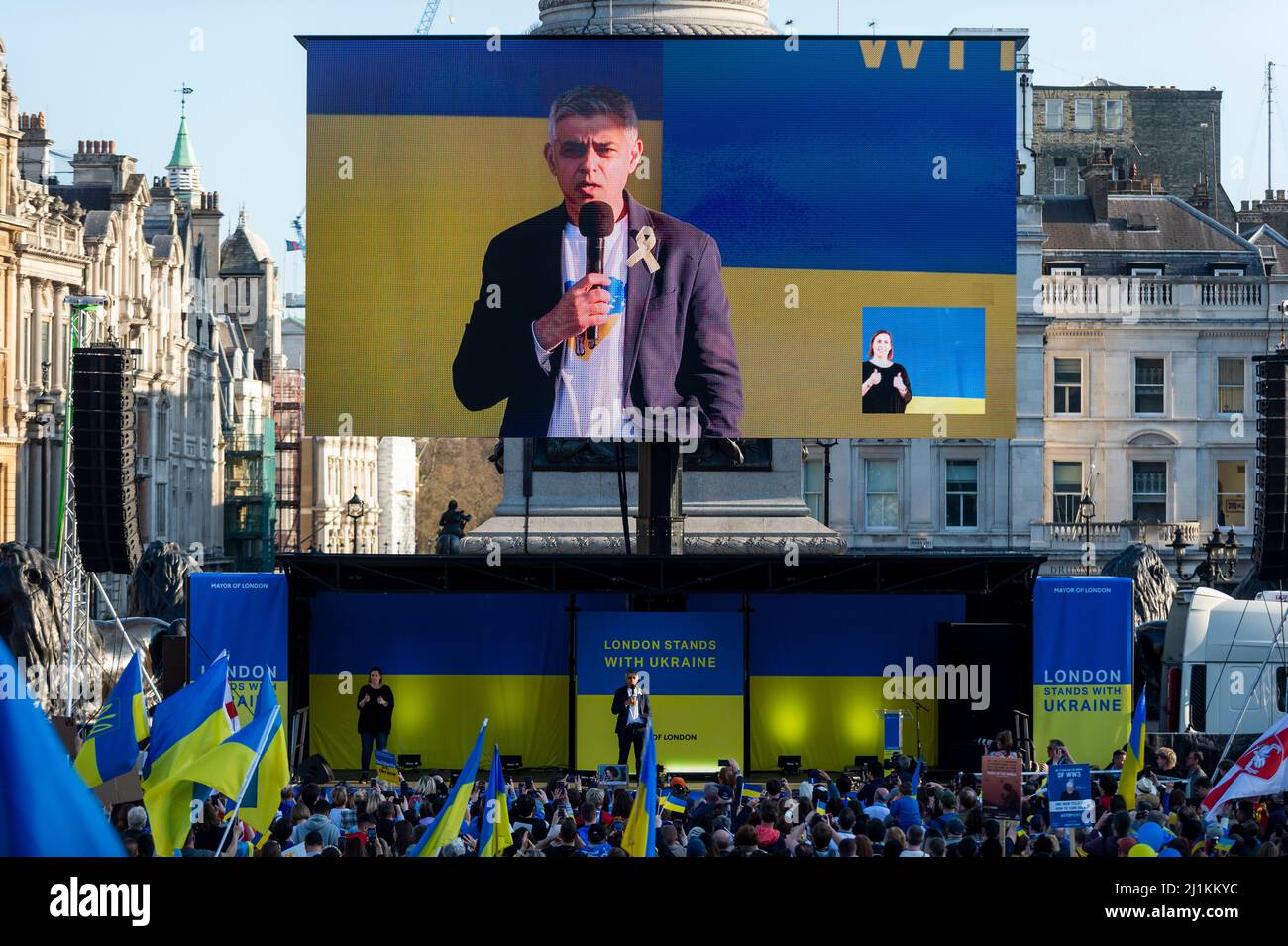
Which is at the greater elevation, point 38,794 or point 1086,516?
→ point 1086,516

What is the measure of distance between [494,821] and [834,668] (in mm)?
17095

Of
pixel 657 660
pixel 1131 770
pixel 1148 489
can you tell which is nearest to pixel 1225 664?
pixel 657 660

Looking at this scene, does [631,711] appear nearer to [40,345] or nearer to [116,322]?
[40,345]

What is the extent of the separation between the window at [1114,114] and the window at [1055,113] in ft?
5.45

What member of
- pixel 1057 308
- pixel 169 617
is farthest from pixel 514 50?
pixel 1057 308

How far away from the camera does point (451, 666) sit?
102 feet

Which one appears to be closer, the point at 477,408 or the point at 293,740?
the point at 293,740

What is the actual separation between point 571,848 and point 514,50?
2142cm

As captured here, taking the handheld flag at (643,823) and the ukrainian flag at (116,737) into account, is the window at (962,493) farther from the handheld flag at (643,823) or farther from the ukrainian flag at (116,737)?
the handheld flag at (643,823)

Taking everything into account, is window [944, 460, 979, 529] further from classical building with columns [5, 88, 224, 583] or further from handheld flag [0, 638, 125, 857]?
handheld flag [0, 638, 125, 857]

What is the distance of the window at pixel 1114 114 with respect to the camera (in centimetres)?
8219

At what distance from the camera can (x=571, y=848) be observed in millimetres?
13648

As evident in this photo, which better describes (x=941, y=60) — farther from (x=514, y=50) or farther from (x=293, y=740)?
(x=293, y=740)

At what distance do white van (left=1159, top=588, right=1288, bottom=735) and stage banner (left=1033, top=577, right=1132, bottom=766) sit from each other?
1378mm
